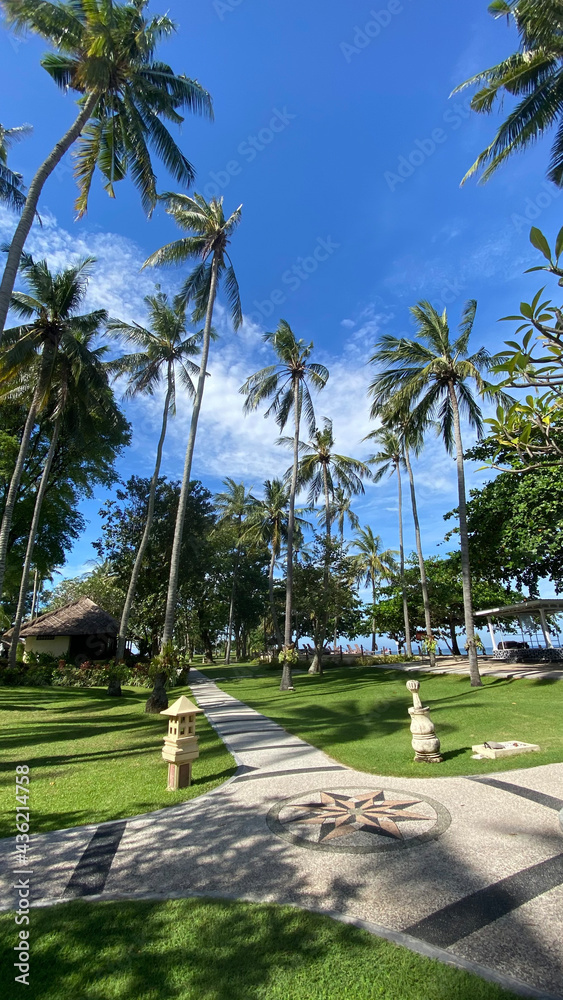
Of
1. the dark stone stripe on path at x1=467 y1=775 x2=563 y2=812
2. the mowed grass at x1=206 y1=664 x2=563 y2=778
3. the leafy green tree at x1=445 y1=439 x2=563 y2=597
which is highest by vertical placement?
the leafy green tree at x1=445 y1=439 x2=563 y2=597

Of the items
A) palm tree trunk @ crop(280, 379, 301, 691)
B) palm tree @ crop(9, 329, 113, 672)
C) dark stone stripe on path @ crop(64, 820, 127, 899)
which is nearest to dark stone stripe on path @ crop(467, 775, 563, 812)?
dark stone stripe on path @ crop(64, 820, 127, 899)

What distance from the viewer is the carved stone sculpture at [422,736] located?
6770mm

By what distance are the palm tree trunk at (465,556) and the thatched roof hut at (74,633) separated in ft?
66.8

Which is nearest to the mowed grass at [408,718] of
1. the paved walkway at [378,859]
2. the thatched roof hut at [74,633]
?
the paved walkway at [378,859]

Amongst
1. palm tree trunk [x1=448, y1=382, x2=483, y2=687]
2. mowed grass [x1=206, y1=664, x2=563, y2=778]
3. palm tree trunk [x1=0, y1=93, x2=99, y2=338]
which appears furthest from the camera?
palm tree trunk [x1=448, y1=382, x2=483, y2=687]

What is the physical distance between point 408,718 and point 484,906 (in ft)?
26.8

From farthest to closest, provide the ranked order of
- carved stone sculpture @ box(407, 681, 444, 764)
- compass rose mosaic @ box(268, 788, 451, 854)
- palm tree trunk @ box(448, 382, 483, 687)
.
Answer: palm tree trunk @ box(448, 382, 483, 687) → carved stone sculpture @ box(407, 681, 444, 764) → compass rose mosaic @ box(268, 788, 451, 854)

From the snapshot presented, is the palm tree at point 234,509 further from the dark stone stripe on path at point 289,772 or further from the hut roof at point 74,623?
the dark stone stripe on path at point 289,772

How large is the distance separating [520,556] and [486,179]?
12.9 meters

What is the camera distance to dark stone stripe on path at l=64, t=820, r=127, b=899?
139 inches

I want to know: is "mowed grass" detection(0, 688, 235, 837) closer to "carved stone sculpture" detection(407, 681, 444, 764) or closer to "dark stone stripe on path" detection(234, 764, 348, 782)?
"dark stone stripe on path" detection(234, 764, 348, 782)

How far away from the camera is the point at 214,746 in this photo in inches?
338

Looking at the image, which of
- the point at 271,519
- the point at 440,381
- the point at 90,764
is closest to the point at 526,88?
the point at 440,381

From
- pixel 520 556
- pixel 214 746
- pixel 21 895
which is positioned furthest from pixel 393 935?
pixel 520 556
